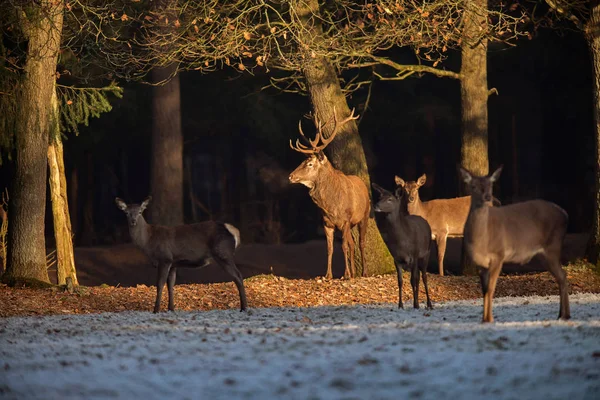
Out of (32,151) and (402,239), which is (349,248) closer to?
(402,239)

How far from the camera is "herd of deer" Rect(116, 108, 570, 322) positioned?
30.9ft

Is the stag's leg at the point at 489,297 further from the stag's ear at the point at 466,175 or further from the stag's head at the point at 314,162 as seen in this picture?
the stag's head at the point at 314,162

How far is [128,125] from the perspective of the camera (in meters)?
27.6

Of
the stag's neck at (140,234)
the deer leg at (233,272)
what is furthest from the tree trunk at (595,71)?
the stag's neck at (140,234)

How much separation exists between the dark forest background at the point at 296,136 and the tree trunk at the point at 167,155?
6.17ft

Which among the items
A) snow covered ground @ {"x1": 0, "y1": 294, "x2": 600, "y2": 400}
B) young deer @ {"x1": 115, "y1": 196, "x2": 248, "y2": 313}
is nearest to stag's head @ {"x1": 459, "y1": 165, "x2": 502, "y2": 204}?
snow covered ground @ {"x1": 0, "y1": 294, "x2": 600, "y2": 400}

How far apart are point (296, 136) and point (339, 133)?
36.3 feet

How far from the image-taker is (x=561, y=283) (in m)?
9.53

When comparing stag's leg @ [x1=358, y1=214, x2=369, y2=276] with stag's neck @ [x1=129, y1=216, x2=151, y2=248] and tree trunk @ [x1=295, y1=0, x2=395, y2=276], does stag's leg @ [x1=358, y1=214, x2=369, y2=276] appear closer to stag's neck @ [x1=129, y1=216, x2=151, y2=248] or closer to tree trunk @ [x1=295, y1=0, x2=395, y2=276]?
tree trunk @ [x1=295, y1=0, x2=395, y2=276]

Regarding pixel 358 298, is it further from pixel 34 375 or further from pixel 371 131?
pixel 371 131

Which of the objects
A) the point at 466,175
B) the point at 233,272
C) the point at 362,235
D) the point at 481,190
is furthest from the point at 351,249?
the point at 481,190

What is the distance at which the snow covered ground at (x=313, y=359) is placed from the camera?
6.02 m

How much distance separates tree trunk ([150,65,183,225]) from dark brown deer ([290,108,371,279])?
8.41 metres

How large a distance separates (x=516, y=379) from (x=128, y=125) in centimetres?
2252
